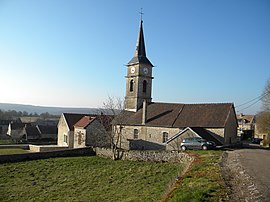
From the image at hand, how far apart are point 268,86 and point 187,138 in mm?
14690

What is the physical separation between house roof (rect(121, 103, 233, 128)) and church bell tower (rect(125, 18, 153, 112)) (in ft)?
11.5

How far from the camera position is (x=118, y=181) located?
1711 centimetres

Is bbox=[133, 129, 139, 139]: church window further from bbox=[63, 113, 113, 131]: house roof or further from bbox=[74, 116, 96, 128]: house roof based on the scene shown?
bbox=[74, 116, 96, 128]: house roof

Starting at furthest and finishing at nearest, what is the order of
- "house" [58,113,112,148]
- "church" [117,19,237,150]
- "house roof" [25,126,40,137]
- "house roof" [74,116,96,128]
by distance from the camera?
"house roof" [25,126,40,137] < "house roof" [74,116,96,128] < "house" [58,113,112,148] < "church" [117,19,237,150]

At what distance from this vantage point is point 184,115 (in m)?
31.3

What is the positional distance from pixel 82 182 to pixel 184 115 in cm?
1690

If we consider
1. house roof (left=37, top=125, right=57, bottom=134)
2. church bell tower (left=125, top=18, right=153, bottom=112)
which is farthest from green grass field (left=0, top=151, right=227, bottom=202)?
house roof (left=37, top=125, right=57, bottom=134)

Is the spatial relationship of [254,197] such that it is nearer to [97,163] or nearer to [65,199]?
[65,199]

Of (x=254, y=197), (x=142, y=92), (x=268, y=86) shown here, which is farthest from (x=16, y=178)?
(x=268, y=86)

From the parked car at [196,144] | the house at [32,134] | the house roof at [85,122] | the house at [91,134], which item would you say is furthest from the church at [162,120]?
the house at [32,134]

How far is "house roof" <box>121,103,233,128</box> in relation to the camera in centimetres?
2866

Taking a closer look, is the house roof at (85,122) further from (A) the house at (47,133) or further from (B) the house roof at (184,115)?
(A) the house at (47,133)

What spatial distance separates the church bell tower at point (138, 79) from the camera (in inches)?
1547

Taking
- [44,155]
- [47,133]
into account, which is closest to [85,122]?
[44,155]
